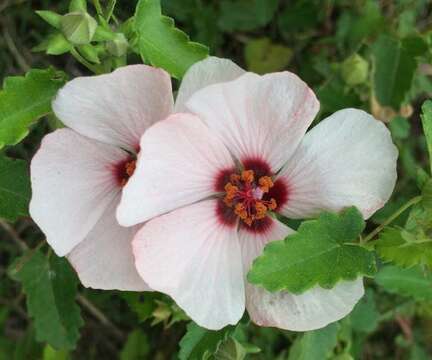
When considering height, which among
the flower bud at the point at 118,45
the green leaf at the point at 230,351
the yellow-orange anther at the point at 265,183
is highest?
the flower bud at the point at 118,45

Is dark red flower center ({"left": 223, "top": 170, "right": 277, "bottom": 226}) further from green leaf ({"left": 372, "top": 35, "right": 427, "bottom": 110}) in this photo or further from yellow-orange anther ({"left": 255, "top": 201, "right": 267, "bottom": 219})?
green leaf ({"left": 372, "top": 35, "right": 427, "bottom": 110})

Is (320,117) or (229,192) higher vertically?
(229,192)

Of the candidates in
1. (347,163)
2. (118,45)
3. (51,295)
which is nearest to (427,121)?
(347,163)

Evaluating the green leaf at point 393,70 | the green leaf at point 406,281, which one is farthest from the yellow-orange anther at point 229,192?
the green leaf at point 393,70

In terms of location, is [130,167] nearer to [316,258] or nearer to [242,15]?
[316,258]

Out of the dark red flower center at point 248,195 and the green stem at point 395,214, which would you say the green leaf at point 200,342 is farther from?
the green stem at point 395,214

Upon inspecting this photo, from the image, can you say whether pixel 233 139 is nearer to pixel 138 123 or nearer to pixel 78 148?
pixel 138 123
